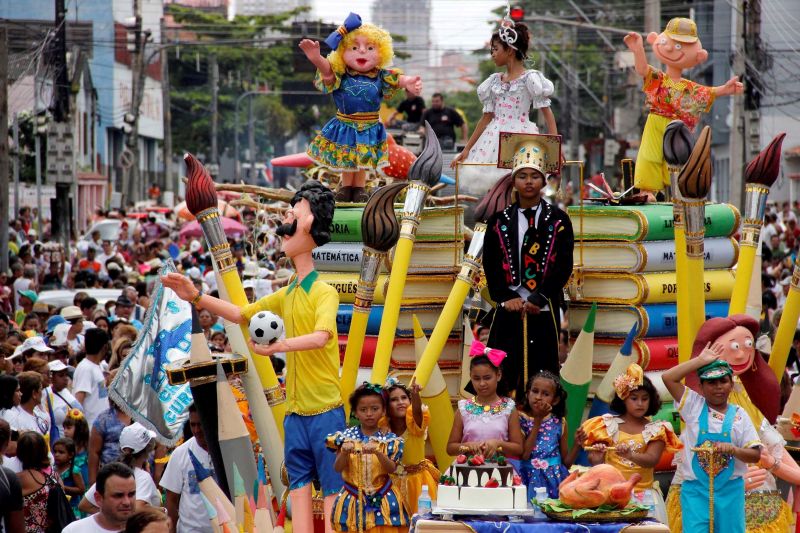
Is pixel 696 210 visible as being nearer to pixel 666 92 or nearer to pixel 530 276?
pixel 530 276

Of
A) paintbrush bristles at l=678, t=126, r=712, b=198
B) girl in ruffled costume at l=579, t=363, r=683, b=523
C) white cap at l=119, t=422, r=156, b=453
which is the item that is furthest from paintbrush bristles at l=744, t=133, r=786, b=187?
white cap at l=119, t=422, r=156, b=453

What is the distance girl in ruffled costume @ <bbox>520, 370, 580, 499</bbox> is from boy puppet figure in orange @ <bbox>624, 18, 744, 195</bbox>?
317cm

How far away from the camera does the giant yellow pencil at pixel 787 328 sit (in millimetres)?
9258

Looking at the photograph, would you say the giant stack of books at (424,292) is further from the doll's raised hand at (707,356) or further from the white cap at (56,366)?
the white cap at (56,366)

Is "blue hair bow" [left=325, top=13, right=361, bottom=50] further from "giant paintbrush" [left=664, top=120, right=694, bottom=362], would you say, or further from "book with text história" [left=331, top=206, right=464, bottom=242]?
"giant paintbrush" [left=664, top=120, right=694, bottom=362]

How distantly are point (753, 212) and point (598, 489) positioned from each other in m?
3.05

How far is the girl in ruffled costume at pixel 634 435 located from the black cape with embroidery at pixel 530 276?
105 centimetres

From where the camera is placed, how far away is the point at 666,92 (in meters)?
10.8

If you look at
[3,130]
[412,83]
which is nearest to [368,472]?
[412,83]

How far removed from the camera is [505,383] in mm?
8922

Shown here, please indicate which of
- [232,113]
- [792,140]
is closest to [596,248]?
[792,140]

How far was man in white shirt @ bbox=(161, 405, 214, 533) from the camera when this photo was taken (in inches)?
357

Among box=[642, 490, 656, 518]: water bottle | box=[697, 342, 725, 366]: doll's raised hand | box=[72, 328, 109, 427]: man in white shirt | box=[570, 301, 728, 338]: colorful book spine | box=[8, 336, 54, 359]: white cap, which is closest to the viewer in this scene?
box=[642, 490, 656, 518]: water bottle

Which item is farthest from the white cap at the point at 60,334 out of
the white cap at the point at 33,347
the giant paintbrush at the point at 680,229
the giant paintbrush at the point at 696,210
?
the giant paintbrush at the point at 696,210
